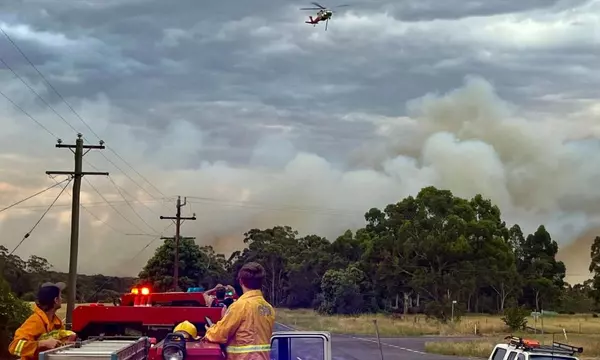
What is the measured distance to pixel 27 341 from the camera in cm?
712

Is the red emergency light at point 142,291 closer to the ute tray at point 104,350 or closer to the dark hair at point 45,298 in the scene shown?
the ute tray at point 104,350

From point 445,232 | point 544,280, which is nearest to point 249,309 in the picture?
point 445,232

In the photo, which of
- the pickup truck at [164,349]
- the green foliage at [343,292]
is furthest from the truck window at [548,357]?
the green foliage at [343,292]

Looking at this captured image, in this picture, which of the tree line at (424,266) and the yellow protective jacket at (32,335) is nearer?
the yellow protective jacket at (32,335)

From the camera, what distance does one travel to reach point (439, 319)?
264ft

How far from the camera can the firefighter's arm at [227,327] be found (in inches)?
266

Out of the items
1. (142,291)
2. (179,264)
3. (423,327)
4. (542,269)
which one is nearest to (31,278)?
(179,264)

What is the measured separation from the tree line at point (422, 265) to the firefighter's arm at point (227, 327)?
65.1 metres

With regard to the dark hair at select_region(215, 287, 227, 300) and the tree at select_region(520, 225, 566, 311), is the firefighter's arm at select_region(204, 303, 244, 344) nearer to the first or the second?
the dark hair at select_region(215, 287, 227, 300)

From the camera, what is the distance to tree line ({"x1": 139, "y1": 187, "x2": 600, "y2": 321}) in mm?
85562

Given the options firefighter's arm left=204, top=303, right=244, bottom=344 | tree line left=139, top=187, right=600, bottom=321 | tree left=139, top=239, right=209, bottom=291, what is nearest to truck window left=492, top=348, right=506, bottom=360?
firefighter's arm left=204, top=303, right=244, bottom=344

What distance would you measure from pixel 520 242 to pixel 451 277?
23.4 metres

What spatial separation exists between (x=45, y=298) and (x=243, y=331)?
5.40 feet

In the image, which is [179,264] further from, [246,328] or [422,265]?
[246,328]
